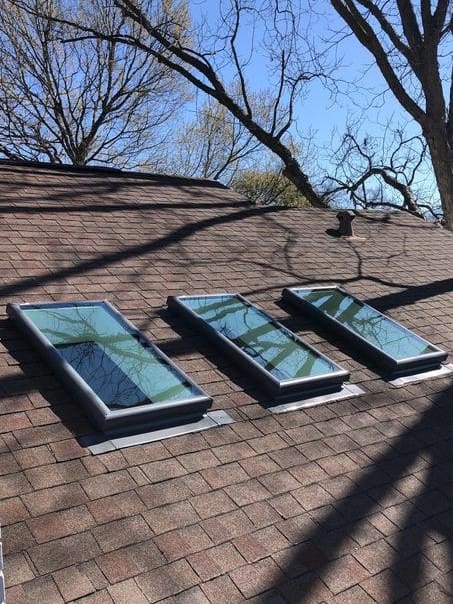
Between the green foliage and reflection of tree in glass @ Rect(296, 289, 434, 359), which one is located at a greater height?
the green foliage

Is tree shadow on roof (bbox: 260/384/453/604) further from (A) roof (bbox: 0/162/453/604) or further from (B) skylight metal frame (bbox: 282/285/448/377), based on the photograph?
(B) skylight metal frame (bbox: 282/285/448/377)

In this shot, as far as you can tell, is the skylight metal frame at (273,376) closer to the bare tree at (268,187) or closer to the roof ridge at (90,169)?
the roof ridge at (90,169)

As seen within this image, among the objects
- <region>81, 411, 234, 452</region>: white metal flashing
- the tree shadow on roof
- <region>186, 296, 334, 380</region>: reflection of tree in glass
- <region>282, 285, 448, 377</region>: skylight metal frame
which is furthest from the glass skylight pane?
<region>81, 411, 234, 452</region>: white metal flashing

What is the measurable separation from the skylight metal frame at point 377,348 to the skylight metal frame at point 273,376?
1.64 feet

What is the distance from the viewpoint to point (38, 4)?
19.6 meters

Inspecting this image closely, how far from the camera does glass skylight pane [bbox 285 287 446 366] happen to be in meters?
5.38

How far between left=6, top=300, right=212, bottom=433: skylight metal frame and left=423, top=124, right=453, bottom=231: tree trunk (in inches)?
389

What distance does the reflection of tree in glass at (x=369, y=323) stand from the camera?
5465 millimetres

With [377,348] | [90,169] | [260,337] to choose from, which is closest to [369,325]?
[377,348]

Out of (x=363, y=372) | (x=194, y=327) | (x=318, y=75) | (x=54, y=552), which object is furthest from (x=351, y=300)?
(x=318, y=75)

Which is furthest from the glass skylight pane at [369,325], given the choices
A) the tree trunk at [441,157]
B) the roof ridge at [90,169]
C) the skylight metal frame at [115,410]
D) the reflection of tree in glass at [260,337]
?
the tree trunk at [441,157]

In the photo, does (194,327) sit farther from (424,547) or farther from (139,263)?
(424,547)

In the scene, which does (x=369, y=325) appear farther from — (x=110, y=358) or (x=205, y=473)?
(x=205, y=473)

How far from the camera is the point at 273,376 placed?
14.1ft
